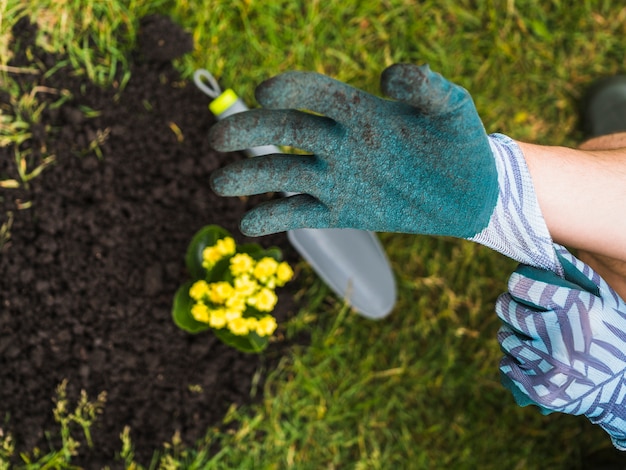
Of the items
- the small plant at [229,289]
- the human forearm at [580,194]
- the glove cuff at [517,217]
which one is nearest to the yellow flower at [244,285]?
the small plant at [229,289]

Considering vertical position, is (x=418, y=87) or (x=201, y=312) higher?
(x=418, y=87)

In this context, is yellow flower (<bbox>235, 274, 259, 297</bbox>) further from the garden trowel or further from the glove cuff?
the glove cuff

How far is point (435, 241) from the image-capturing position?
5.08 ft

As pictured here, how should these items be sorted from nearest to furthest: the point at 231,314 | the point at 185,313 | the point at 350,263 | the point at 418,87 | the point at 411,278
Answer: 1. the point at 418,87
2. the point at 231,314
3. the point at 185,313
4. the point at 350,263
5. the point at 411,278

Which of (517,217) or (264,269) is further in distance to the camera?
(264,269)

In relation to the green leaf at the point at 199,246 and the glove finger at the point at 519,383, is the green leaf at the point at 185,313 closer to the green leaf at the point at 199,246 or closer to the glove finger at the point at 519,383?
the green leaf at the point at 199,246

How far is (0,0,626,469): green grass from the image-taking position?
1399 millimetres

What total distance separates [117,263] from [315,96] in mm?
717

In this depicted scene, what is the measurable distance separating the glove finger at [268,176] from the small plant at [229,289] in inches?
9.5

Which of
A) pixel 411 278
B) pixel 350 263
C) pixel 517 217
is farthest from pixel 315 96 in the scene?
pixel 411 278

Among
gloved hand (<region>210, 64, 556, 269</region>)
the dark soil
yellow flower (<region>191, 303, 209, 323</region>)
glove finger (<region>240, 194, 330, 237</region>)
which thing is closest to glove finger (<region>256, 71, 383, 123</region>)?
gloved hand (<region>210, 64, 556, 269</region>)

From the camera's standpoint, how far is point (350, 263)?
1434 millimetres

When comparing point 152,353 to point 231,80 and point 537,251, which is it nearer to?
point 231,80

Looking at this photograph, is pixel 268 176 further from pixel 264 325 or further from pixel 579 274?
pixel 579 274
